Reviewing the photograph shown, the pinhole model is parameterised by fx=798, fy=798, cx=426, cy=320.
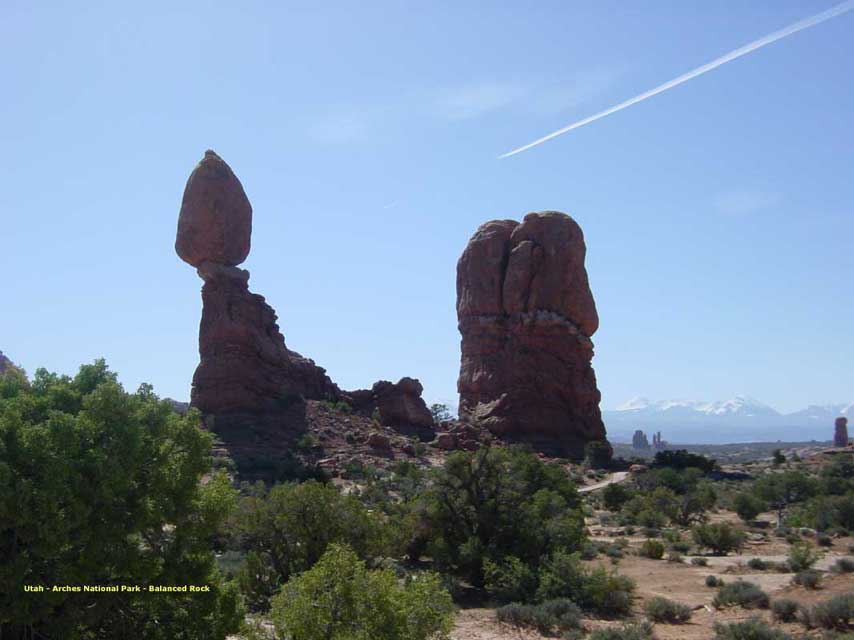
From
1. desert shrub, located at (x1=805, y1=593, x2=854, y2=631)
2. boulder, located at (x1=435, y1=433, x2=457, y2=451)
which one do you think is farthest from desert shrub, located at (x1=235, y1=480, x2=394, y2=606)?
boulder, located at (x1=435, y1=433, x2=457, y2=451)

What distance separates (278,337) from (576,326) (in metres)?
20.5

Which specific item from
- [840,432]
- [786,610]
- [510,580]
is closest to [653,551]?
[510,580]

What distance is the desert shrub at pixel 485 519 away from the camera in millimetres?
18234

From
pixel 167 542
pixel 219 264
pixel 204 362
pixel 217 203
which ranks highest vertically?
pixel 217 203

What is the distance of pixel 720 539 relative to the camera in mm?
24391

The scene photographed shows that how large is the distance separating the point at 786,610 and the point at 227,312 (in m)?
37.0

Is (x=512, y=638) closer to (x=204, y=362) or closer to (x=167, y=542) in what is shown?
(x=167, y=542)

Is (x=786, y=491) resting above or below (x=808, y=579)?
below

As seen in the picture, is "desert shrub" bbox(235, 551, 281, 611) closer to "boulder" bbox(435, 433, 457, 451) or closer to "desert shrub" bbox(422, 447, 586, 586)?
"desert shrub" bbox(422, 447, 586, 586)

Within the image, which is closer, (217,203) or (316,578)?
(316,578)

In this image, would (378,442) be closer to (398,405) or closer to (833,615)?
(398,405)

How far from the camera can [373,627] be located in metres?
8.63

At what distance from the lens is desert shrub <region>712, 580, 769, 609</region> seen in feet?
51.7

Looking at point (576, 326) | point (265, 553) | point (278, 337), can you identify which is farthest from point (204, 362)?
point (265, 553)
